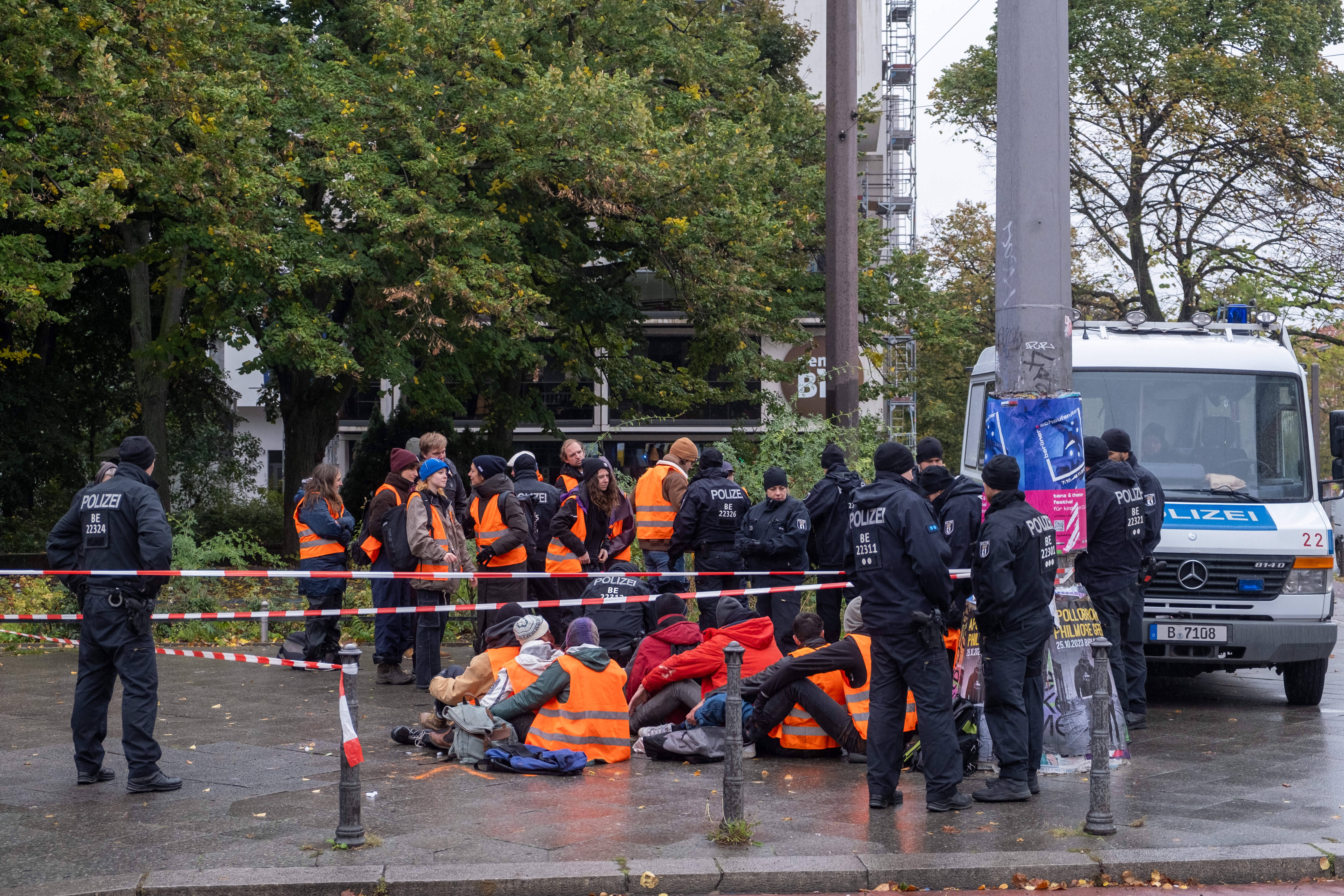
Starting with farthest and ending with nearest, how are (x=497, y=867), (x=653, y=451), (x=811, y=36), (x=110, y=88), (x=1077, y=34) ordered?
(x=811, y=36) < (x=1077, y=34) < (x=653, y=451) < (x=110, y=88) < (x=497, y=867)

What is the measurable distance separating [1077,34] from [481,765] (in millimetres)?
25605

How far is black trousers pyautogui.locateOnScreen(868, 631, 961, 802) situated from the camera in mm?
6543

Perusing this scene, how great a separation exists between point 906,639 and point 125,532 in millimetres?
4409

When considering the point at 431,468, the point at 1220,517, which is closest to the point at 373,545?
the point at 431,468

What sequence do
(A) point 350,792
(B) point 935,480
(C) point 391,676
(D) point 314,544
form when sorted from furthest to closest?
1. (D) point 314,544
2. (C) point 391,676
3. (B) point 935,480
4. (A) point 350,792

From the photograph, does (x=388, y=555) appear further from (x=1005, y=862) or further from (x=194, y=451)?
(x=194, y=451)

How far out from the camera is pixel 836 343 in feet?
38.5

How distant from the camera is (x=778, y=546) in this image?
1008 centimetres

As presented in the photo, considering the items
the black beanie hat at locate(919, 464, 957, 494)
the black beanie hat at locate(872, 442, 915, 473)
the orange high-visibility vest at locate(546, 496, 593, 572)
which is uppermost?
the black beanie hat at locate(872, 442, 915, 473)

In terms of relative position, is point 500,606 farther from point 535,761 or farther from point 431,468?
point 431,468

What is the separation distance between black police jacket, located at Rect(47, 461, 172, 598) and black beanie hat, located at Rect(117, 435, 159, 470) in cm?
3

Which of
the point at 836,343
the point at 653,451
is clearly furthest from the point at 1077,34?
the point at 836,343

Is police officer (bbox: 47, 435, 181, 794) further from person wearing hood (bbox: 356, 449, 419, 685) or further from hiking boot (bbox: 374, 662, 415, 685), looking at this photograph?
hiking boot (bbox: 374, 662, 415, 685)

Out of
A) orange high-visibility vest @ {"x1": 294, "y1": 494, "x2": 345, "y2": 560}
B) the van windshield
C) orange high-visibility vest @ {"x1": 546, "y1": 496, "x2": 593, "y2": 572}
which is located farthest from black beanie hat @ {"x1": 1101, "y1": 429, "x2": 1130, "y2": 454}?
orange high-visibility vest @ {"x1": 294, "y1": 494, "x2": 345, "y2": 560}
